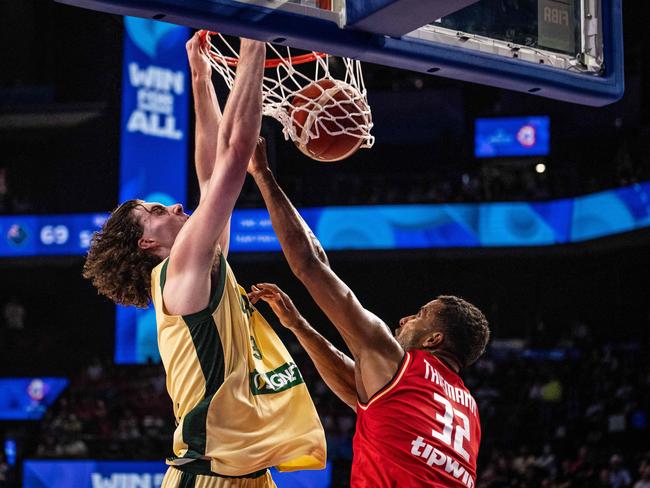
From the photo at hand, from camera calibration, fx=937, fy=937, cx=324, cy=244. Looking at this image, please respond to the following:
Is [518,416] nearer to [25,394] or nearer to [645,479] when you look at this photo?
[645,479]

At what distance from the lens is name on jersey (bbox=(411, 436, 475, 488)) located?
3.25 metres

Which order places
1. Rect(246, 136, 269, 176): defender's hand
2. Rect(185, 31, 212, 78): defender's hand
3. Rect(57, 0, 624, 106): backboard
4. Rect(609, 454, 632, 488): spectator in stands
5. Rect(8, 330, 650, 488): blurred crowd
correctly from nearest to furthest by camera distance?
Rect(57, 0, 624, 106): backboard
Rect(246, 136, 269, 176): defender's hand
Rect(185, 31, 212, 78): defender's hand
Rect(609, 454, 632, 488): spectator in stands
Rect(8, 330, 650, 488): blurred crowd

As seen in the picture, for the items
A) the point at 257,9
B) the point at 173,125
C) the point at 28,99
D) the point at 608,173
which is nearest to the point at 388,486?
the point at 257,9

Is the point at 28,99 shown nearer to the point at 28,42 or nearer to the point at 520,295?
the point at 28,42

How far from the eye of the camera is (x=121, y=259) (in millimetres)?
3127

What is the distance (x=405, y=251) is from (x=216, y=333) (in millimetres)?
15824

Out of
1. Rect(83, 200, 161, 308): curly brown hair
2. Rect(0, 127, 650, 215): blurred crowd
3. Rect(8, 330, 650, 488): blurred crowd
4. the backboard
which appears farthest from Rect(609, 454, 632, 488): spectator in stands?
Rect(83, 200, 161, 308): curly brown hair

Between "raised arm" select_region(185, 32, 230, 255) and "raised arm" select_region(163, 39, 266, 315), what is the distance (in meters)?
0.55

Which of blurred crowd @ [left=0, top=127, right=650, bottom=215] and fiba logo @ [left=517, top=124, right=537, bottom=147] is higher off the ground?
fiba logo @ [left=517, top=124, right=537, bottom=147]

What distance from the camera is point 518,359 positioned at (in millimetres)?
16141

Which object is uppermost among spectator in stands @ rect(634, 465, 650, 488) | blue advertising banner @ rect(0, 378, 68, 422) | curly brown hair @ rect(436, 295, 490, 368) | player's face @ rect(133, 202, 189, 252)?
player's face @ rect(133, 202, 189, 252)

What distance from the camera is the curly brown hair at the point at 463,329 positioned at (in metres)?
3.56

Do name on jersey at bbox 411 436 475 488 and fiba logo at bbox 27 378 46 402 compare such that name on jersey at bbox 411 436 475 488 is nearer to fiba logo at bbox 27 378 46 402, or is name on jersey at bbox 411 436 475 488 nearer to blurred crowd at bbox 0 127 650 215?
blurred crowd at bbox 0 127 650 215

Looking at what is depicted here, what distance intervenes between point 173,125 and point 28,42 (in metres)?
9.88
